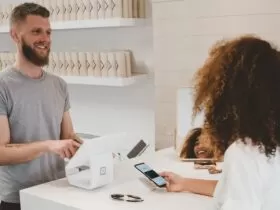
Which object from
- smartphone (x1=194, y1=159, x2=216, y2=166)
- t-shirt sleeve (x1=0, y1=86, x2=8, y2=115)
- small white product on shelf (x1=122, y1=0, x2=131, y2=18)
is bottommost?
smartphone (x1=194, y1=159, x2=216, y2=166)

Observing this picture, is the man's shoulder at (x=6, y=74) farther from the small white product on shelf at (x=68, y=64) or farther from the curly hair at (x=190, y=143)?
the small white product on shelf at (x=68, y=64)

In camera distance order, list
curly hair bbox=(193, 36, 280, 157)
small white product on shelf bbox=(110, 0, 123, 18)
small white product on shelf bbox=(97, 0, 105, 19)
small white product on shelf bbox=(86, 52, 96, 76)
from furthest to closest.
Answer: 1. small white product on shelf bbox=(86, 52, 96, 76)
2. small white product on shelf bbox=(97, 0, 105, 19)
3. small white product on shelf bbox=(110, 0, 123, 18)
4. curly hair bbox=(193, 36, 280, 157)

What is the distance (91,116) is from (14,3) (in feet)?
4.18

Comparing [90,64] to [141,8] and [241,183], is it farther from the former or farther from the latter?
[241,183]

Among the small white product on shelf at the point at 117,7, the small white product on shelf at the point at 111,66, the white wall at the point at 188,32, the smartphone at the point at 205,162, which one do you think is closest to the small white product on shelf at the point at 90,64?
the small white product on shelf at the point at 111,66

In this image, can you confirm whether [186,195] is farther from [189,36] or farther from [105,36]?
[105,36]

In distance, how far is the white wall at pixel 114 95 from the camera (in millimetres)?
3287

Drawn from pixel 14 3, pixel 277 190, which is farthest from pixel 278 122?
pixel 14 3

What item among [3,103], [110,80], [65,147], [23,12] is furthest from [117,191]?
[110,80]

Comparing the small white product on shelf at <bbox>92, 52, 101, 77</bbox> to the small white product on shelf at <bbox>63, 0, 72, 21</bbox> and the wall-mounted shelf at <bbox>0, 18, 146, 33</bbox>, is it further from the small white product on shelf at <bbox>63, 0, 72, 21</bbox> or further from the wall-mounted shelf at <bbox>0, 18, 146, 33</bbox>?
the small white product on shelf at <bbox>63, 0, 72, 21</bbox>

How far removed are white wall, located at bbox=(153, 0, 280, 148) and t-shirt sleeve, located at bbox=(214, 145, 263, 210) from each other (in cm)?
124

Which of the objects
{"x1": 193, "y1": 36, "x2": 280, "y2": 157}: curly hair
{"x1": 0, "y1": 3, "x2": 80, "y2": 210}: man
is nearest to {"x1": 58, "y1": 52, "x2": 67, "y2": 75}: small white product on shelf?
{"x1": 0, "y1": 3, "x2": 80, "y2": 210}: man

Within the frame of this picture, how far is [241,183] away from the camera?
125 cm

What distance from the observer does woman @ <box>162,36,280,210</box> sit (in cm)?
123
